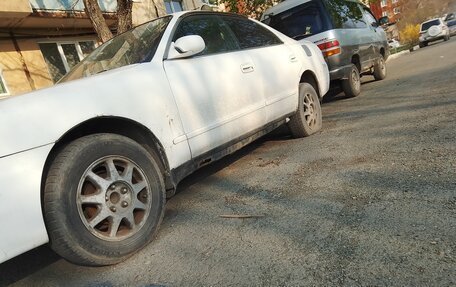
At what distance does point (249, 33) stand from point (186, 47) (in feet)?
4.74

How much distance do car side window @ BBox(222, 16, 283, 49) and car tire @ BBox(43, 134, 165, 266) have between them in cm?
193

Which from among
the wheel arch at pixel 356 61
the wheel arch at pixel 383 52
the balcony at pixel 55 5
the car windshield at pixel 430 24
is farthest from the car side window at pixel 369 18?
the car windshield at pixel 430 24

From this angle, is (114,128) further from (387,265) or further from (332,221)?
(387,265)

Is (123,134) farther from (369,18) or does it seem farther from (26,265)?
(369,18)

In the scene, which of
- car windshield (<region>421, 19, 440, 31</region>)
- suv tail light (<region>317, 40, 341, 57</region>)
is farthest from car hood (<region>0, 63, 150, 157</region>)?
car windshield (<region>421, 19, 440, 31</region>)

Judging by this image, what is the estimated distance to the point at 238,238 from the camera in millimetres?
2547

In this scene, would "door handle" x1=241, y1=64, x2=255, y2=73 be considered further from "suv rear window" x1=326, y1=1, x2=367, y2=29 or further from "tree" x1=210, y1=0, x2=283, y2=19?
"tree" x1=210, y1=0, x2=283, y2=19

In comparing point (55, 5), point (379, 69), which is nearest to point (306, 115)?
point (379, 69)

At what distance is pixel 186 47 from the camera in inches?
118

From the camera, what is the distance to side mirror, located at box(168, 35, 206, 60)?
2988 mm

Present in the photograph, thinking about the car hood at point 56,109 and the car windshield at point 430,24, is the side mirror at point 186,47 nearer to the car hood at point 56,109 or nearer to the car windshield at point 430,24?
the car hood at point 56,109

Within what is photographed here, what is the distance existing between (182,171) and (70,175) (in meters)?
0.94

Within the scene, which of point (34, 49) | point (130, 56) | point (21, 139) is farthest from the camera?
point (34, 49)

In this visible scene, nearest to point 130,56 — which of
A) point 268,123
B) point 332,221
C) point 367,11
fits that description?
point 268,123
